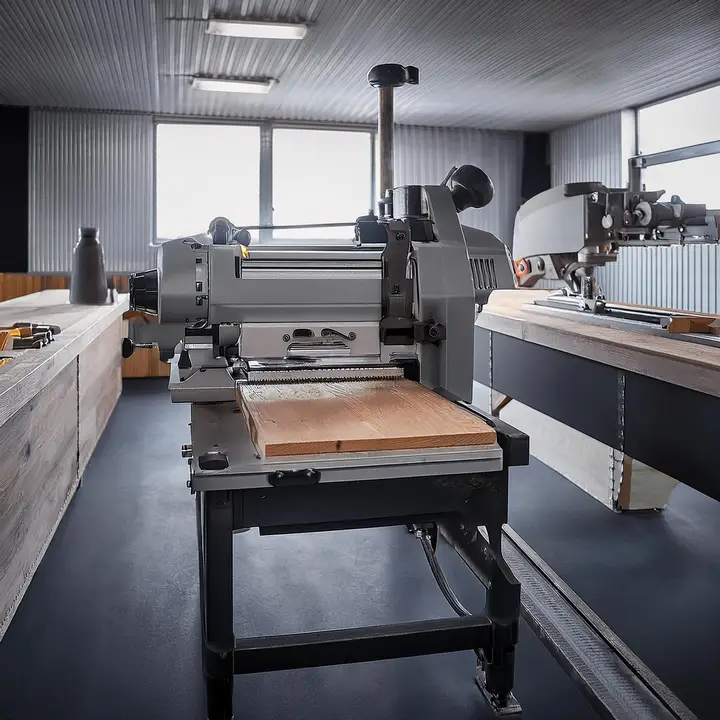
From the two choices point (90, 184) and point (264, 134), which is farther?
point (264, 134)

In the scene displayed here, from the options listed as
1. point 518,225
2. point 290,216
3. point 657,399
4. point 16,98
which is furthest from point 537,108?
point 657,399

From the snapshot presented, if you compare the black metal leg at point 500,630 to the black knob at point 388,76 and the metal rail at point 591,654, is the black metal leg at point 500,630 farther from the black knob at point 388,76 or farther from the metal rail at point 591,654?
the black knob at point 388,76

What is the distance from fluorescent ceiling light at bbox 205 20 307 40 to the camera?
4777 mm

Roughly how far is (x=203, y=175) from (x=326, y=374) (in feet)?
21.2

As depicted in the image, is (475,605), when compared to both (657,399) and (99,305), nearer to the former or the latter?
(657,399)

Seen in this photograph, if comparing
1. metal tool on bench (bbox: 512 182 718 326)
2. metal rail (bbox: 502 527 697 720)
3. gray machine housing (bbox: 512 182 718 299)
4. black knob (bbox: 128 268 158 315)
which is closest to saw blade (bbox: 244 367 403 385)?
black knob (bbox: 128 268 158 315)

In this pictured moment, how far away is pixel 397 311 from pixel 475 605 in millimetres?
1151

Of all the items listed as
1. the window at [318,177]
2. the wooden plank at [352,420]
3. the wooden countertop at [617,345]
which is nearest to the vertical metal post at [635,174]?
the wooden countertop at [617,345]

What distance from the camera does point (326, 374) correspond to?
192cm

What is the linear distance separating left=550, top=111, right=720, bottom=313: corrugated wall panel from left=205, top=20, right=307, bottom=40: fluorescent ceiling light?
3.55 m

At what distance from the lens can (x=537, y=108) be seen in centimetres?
720

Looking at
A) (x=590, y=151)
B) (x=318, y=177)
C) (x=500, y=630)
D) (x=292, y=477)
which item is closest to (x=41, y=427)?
(x=292, y=477)

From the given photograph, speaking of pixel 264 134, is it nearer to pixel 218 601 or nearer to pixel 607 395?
pixel 607 395

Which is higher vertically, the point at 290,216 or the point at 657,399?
the point at 290,216
